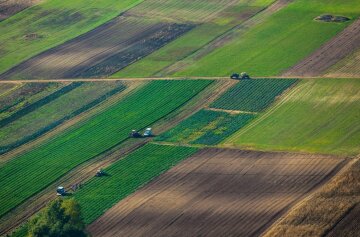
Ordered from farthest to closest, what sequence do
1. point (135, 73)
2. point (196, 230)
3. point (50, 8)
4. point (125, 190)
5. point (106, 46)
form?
point (50, 8), point (106, 46), point (135, 73), point (125, 190), point (196, 230)

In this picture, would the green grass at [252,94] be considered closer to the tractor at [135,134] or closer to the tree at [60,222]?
the tractor at [135,134]

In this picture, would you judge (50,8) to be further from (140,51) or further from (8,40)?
(140,51)

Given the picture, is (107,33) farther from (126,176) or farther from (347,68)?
(126,176)

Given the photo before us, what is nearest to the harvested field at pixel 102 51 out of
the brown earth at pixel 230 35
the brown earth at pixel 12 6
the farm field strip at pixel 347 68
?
the brown earth at pixel 230 35

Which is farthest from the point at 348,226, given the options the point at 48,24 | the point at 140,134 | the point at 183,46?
the point at 48,24

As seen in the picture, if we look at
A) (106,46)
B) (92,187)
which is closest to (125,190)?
(92,187)

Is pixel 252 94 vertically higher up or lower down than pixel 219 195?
lower down
